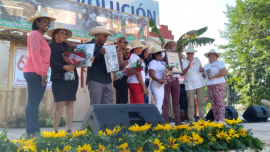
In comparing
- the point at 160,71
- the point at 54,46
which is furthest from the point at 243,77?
the point at 54,46

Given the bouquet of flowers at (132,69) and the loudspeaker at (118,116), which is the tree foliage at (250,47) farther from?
the loudspeaker at (118,116)

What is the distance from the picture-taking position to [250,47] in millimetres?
24828

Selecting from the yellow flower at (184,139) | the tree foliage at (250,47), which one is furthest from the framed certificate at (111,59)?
the tree foliage at (250,47)

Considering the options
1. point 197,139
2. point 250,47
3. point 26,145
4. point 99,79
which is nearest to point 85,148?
point 26,145

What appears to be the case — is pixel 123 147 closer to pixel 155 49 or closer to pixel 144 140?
pixel 144 140

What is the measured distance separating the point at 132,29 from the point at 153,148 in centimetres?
759

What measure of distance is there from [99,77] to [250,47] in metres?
23.2

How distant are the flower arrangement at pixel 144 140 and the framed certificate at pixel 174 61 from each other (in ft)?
7.19

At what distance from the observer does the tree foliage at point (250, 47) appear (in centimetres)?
2350

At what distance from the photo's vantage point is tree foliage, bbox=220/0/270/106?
77.1ft

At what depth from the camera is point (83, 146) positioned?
235 cm

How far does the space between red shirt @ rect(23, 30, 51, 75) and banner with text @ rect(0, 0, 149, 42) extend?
166 inches

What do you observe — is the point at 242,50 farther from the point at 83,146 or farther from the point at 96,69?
the point at 83,146

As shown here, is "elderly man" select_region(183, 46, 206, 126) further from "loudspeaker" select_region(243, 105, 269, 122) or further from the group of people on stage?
"loudspeaker" select_region(243, 105, 269, 122)
